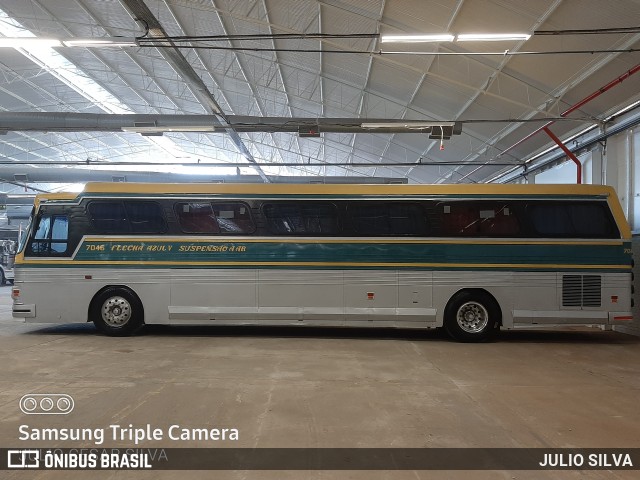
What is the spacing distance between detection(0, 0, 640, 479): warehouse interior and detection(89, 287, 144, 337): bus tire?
0.47m

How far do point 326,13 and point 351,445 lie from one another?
10745mm

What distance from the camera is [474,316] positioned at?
877 cm

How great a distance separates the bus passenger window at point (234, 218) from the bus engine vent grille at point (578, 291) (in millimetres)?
6737

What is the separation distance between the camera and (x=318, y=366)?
6.57 meters

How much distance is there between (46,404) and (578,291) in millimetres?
9425

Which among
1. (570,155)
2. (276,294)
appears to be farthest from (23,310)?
(570,155)

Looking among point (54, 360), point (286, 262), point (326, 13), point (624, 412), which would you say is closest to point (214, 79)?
point (326, 13)

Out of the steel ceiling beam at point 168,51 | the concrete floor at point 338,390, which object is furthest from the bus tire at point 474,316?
the steel ceiling beam at point 168,51

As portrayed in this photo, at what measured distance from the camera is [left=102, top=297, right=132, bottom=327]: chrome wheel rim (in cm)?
889

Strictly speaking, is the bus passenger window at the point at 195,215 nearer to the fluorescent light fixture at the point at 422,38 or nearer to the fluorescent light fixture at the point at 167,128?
the fluorescent light fixture at the point at 167,128

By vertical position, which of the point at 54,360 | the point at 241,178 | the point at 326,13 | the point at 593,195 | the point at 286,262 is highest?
the point at 326,13

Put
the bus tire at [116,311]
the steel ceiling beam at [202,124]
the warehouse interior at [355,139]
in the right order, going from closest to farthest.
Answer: the warehouse interior at [355,139]
the bus tire at [116,311]
the steel ceiling beam at [202,124]

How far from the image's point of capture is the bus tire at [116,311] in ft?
29.2

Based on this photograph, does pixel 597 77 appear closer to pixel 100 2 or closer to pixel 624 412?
pixel 624 412
